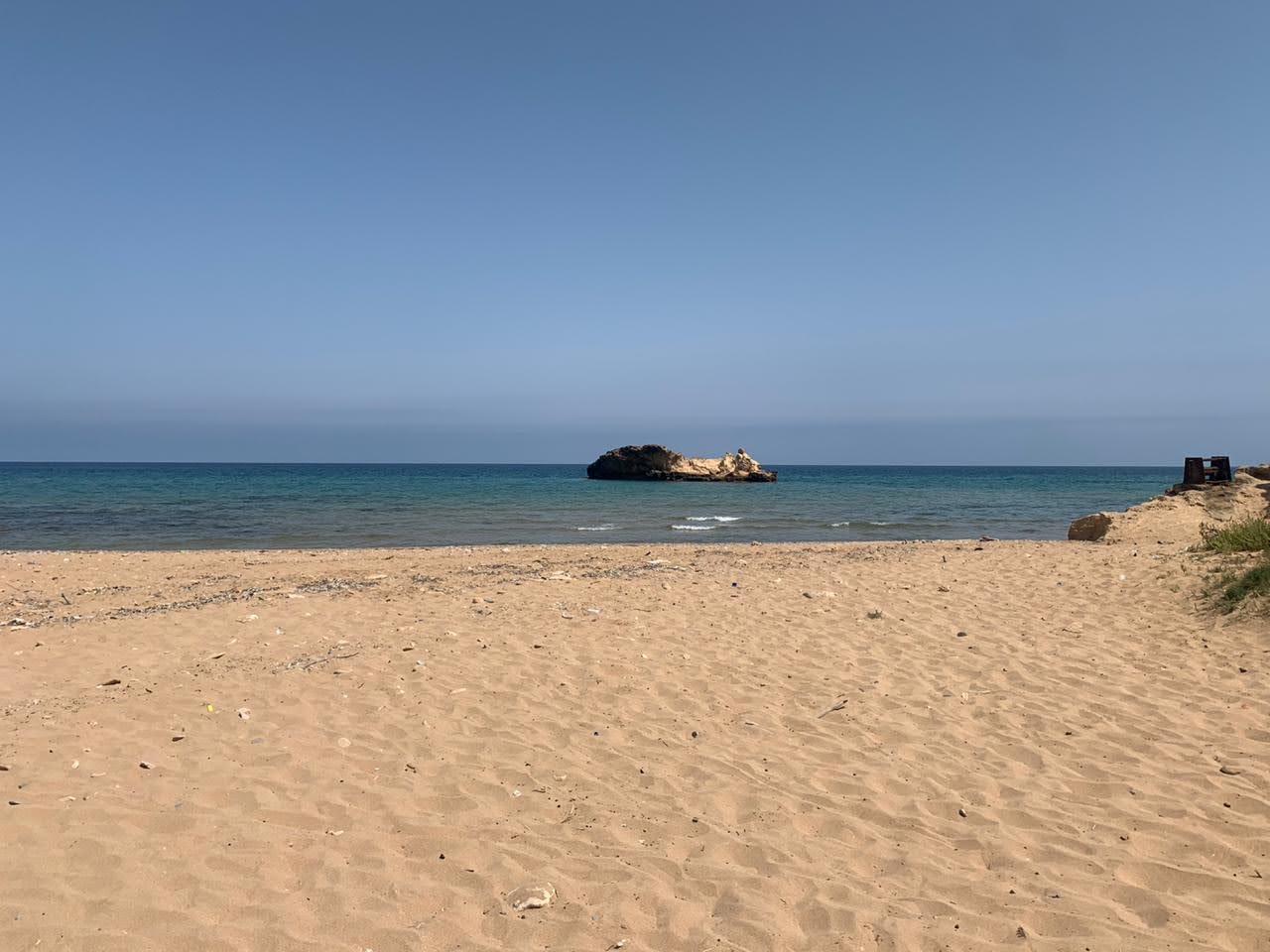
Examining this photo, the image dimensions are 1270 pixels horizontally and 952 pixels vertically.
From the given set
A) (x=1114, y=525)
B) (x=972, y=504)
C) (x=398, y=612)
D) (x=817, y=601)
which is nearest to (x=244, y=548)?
(x=398, y=612)

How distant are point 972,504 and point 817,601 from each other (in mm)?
32231

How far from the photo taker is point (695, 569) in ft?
44.0

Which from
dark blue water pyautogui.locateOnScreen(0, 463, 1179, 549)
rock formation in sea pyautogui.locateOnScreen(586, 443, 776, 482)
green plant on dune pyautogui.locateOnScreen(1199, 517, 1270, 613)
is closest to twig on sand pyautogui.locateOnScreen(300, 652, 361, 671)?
green plant on dune pyautogui.locateOnScreen(1199, 517, 1270, 613)

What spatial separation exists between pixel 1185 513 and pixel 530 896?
17967 millimetres

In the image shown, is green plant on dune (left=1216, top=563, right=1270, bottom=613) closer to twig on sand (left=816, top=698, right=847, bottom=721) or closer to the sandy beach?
the sandy beach

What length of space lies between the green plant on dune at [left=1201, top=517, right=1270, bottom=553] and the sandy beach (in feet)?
5.81

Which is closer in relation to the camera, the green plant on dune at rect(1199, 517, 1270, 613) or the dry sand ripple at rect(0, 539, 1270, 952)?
the dry sand ripple at rect(0, 539, 1270, 952)

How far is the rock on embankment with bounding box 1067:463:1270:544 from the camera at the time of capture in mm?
15617

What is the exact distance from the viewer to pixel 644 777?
479 cm

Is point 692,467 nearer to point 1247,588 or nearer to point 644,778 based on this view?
point 1247,588

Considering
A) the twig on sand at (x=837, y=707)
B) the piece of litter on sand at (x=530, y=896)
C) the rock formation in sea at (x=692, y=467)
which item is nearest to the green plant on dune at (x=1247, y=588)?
the twig on sand at (x=837, y=707)

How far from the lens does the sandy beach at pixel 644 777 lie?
3.39 m

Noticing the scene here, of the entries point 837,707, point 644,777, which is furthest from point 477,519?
point 644,777

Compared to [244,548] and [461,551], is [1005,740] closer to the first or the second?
[461,551]
